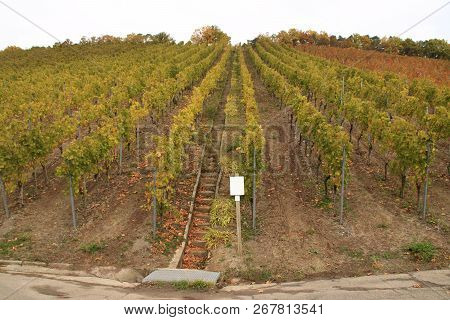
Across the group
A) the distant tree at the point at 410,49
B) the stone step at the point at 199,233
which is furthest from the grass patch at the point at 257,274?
the distant tree at the point at 410,49

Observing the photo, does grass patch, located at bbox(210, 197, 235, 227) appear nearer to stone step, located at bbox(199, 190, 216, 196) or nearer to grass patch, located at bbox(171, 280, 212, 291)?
stone step, located at bbox(199, 190, 216, 196)

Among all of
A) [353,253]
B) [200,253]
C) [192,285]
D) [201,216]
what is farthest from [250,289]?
[201,216]

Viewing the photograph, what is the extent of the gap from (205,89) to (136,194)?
491 inches

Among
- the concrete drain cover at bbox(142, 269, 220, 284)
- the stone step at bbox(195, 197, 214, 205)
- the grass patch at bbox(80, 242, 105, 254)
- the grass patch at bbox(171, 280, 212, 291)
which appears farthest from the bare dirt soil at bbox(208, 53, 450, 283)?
the grass patch at bbox(80, 242, 105, 254)

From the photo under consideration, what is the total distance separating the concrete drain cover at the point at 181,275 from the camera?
10703 mm

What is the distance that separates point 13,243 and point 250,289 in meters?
7.28

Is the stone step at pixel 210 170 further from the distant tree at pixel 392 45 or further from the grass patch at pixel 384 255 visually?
the distant tree at pixel 392 45

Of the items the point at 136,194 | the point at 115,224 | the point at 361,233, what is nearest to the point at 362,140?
the point at 361,233

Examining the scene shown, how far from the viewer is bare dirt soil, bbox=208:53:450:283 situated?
37.7ft

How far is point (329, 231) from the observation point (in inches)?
522

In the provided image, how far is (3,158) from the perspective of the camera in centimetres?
1421

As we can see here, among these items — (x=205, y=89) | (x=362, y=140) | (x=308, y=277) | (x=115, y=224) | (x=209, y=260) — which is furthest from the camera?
(x=205, y=89)

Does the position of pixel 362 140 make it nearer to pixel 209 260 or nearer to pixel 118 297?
pixel 209 260

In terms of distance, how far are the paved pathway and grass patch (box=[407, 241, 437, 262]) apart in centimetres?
70
